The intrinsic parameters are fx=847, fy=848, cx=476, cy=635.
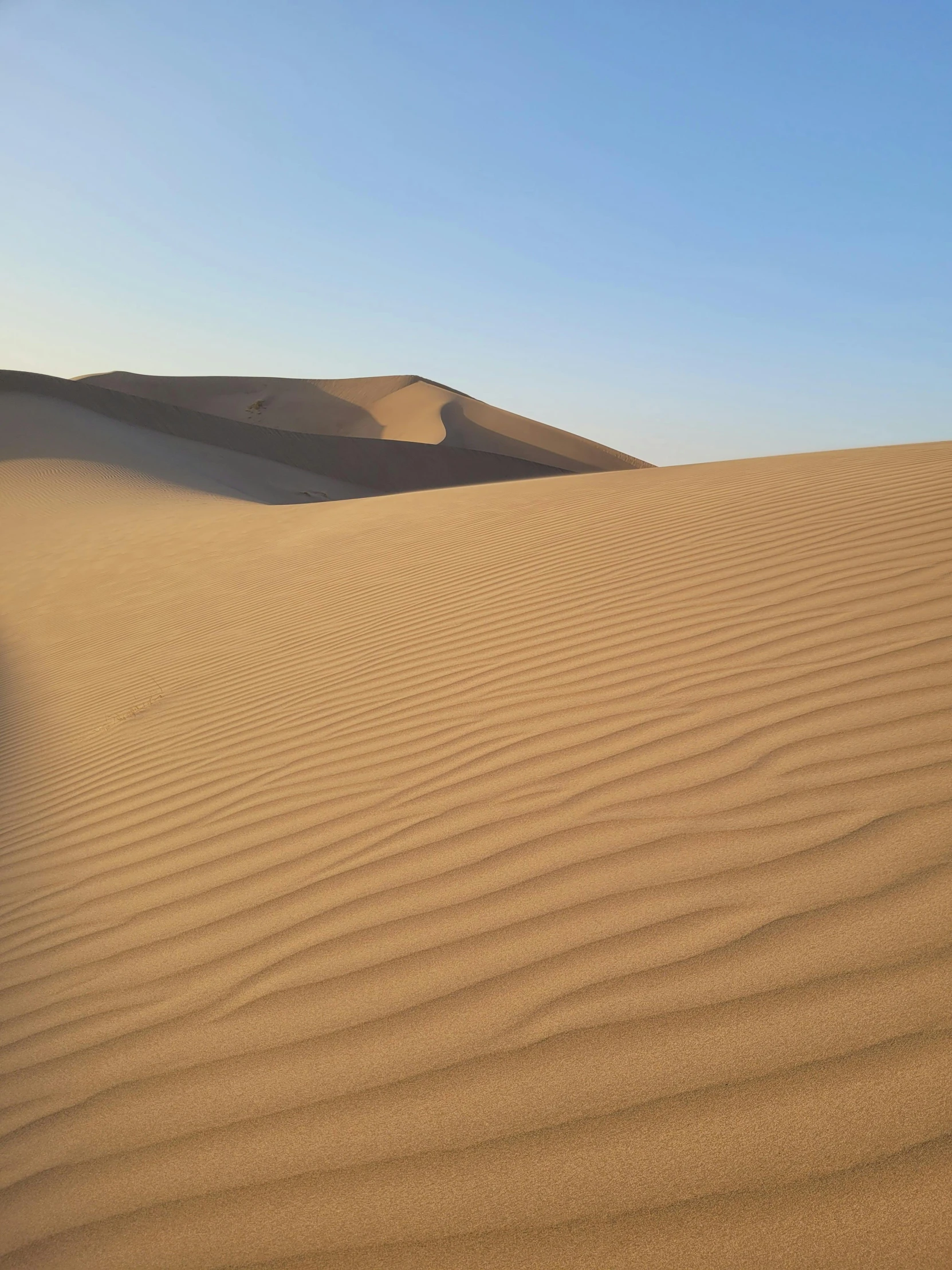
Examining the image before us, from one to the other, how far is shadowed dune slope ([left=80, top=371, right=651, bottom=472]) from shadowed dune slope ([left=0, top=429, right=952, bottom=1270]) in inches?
1331

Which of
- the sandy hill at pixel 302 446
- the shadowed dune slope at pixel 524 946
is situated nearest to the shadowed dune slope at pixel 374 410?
the sandy hill at pixel 302 446

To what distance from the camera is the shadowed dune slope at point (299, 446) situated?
2900cm

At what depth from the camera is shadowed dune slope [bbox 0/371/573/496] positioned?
29000mm

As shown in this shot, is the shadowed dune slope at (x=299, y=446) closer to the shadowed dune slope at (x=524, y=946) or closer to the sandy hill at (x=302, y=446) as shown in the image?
the sandy hill at (x=302, y=446)

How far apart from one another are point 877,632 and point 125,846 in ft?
9.39

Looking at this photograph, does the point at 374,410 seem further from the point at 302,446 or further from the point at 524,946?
the point at 524,946

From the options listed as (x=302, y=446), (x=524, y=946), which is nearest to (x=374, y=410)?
(x=302, y=446)

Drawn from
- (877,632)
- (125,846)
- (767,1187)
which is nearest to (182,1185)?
(767,1187)

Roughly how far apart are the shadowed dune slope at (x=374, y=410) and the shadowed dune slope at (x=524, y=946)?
33802mm

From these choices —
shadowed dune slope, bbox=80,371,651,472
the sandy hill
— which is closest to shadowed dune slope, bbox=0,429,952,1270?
the sandy hill

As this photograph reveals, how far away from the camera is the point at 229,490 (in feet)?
71.8

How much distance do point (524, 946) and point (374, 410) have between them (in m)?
46.9

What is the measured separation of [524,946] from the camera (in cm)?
197

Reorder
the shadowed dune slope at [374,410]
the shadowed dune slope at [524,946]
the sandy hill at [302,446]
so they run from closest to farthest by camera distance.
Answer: the shadowed dune slope at [524,946] < the sandy hill at [302,446] < the shadowed dune slope at [374,410]
